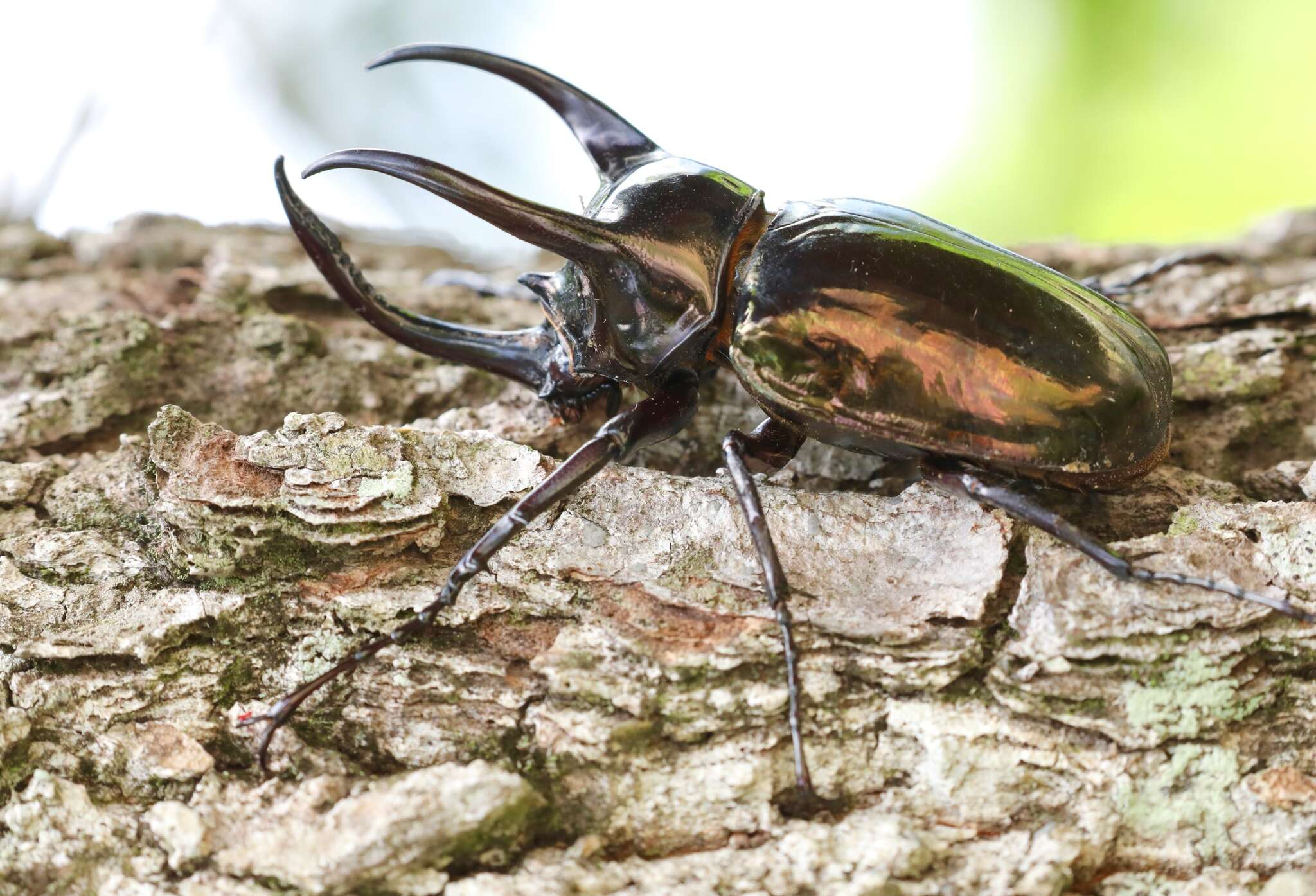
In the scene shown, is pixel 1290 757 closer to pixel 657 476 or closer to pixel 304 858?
pixel 657 476

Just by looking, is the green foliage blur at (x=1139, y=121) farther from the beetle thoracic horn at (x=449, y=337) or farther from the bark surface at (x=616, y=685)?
the beetle thoracic horn at (x=449, y=337)

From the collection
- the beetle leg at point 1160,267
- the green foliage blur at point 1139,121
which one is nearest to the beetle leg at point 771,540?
the beetle leg at point 1160,267

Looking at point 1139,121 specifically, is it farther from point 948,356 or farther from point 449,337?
point 449,337

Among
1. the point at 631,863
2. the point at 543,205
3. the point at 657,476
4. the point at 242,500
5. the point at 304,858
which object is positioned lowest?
the point at 304,858

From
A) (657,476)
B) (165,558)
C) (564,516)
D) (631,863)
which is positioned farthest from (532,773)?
(165,558)

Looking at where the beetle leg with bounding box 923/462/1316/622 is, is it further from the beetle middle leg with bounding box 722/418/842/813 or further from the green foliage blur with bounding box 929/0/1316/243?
the green foliage blur with bounding box 929/0/1316/243

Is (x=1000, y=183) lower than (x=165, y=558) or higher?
higher

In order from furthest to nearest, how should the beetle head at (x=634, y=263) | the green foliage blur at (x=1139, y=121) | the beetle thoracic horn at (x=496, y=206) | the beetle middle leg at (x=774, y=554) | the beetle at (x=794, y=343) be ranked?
1. the green foliage blur at (x=1139, y=121)
2. the beetle head at (x=634, y=263)
3. the beetle thoracic horn at (x=496, y=206)
4. the beetle at (x=794, y=343)
5. the beetle middle leg at (x=774, y=554)

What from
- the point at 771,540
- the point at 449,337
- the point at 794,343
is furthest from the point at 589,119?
the point at 771,540
